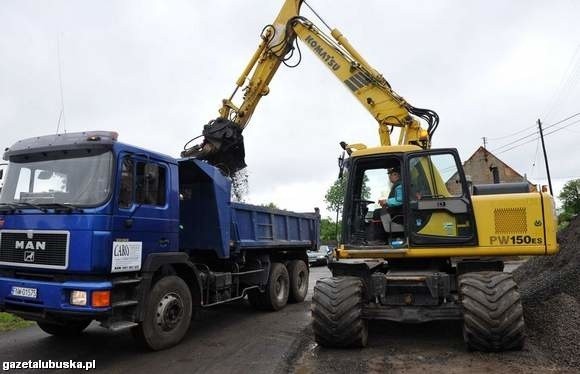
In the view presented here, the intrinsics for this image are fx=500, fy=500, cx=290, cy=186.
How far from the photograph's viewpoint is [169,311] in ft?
21.6

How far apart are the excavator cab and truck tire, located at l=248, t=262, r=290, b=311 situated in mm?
3460

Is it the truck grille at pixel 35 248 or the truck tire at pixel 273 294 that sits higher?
the truck grille at pixel 35 248

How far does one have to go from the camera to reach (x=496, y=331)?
573cm

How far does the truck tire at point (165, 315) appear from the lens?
247 inches

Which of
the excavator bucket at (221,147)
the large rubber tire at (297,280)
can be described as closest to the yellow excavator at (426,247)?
the excavator bucket at (221,147)

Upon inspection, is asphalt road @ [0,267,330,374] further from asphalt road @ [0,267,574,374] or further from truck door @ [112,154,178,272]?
truck door @ [112,154,178,272]

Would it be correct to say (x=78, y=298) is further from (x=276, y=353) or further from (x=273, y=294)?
(x=273, y=294)

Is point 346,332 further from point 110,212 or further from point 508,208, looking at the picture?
point 110,212

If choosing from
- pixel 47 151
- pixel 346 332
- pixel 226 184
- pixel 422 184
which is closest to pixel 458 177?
pixel 422 184

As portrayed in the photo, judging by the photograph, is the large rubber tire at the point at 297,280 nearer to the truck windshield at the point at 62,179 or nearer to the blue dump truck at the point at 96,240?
the blue dump truck at the point at 96,240

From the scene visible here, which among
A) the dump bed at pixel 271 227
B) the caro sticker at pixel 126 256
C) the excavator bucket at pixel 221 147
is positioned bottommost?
the caro sticker at pixel 126 256

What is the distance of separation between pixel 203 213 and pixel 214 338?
6.31 feet

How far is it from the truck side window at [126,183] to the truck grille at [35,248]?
2.42ft

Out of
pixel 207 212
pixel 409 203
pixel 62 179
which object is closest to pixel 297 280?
pixel 207 212
